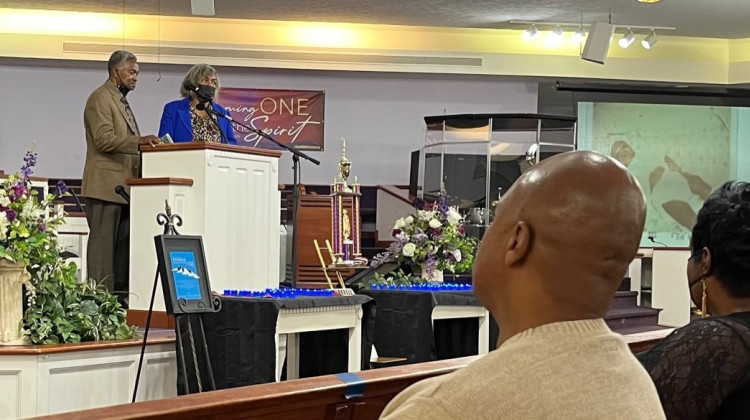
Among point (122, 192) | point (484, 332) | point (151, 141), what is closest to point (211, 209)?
point (151, 141)

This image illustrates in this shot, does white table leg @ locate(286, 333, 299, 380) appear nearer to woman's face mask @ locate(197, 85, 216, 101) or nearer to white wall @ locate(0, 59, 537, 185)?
woman's face mask @ locate(197, 85, 216, 101)

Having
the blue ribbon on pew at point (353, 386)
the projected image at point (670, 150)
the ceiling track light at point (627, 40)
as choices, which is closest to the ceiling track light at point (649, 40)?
the ceiling track light at point (627, 40)

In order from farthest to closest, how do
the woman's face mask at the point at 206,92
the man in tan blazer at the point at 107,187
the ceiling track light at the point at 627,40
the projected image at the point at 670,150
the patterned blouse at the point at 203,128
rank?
the projected image at the point at 670,150 → the ceiling track light at the point at 627,40 → the patterned blouse at the point at 203,128 → the man in tan blazer at the point at 107,187 → the woman's face mask at the point at 206,92

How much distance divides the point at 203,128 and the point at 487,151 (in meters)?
5.22

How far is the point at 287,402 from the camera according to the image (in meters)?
1.71

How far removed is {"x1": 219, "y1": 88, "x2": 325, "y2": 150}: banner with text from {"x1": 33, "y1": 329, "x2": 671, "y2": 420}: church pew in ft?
32.6

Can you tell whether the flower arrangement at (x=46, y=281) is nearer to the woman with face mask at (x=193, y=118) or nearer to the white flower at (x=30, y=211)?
the white flower at (x=30, y=211)

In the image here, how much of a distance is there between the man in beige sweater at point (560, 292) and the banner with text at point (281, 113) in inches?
428

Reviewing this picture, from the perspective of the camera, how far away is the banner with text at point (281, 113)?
Answer: 11852mm

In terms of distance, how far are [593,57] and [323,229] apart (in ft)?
11.0

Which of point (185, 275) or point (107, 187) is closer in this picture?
point (185, 275)

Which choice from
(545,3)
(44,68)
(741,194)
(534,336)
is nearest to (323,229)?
(545,3)

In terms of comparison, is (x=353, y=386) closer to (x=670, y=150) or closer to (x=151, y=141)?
(x=151, y=141)

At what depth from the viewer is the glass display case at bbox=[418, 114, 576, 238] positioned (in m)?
10.1
